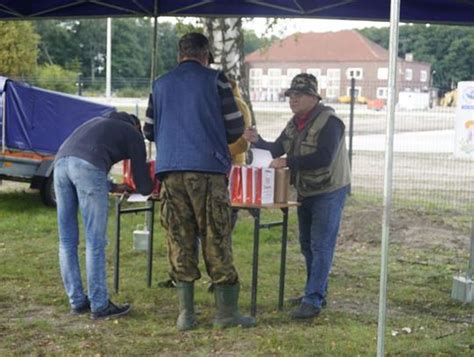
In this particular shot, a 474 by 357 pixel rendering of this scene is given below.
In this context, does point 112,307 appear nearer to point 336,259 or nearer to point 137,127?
point 137,127

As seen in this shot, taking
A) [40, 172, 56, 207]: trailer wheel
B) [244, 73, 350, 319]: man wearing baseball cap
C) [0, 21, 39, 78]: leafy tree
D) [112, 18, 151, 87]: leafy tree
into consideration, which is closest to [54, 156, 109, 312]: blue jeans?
[244, 73, 350, 319]: man wearing baseball cap

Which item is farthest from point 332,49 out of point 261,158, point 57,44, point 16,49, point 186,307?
point 186,307

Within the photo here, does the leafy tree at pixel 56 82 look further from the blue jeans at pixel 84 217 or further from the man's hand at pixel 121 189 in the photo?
the blue jeans at pixel 84 217

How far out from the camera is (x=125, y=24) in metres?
75.6

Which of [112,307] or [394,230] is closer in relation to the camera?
[112,307]

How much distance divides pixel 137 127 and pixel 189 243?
1013 millimetres

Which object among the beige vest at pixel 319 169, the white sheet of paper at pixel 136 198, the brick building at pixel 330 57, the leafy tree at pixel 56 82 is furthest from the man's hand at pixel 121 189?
the brick building at pixel 330 57

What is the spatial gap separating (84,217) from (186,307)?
97 centimetres

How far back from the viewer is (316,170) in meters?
5.54

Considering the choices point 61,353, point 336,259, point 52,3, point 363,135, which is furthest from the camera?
point 363,135

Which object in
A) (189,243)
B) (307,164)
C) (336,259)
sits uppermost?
(307,164)

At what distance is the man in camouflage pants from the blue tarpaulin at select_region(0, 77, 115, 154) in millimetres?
6012

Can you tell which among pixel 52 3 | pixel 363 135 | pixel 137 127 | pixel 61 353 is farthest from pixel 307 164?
pixel 363 135

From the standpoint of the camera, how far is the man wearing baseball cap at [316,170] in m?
5.49
